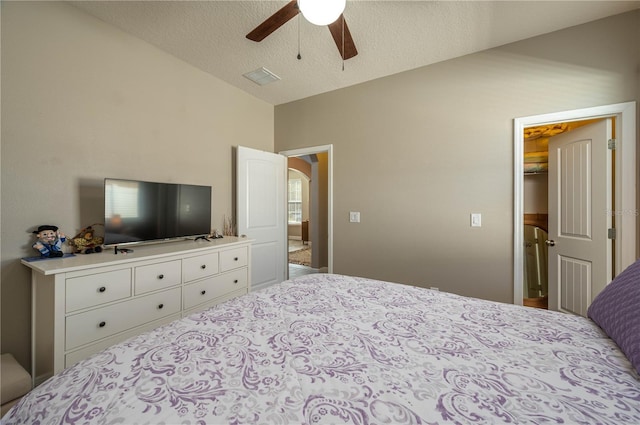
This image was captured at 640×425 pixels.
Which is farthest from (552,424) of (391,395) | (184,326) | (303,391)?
(184,326)

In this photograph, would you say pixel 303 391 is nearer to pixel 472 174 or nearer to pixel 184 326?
pixel 184 326

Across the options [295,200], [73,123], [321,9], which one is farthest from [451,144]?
[295,200]

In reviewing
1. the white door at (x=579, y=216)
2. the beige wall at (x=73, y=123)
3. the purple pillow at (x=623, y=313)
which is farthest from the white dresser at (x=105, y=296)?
the white door at (x=579, y=216)

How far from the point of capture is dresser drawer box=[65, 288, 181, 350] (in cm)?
159

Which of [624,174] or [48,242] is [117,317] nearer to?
[48,242]

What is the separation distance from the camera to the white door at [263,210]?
328cm

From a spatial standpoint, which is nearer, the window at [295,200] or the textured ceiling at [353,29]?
the textured ceiling at [353,29]

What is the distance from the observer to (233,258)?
103 inches

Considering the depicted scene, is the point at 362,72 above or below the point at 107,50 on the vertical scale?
above

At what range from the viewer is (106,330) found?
5.65ft

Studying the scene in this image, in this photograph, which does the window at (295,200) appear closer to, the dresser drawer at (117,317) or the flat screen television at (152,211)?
the flat screen television at (152,211)

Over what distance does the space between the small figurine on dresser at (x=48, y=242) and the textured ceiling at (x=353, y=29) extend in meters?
1.75

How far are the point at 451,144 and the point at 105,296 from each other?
3189 millimetres

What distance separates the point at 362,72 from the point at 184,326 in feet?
9.76
